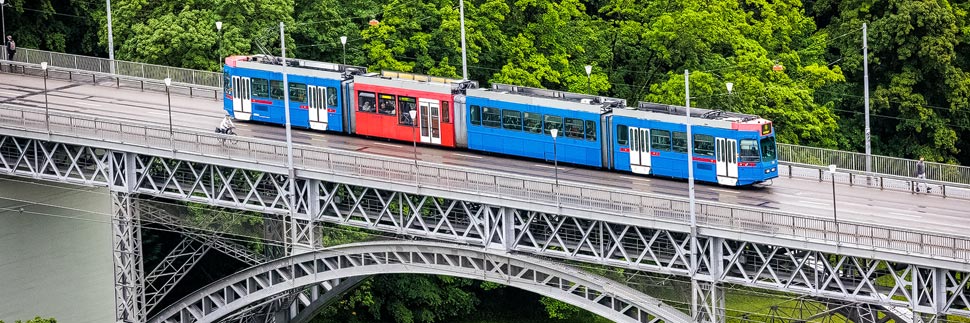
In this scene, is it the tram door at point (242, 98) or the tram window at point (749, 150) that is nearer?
the tram window at point (749, 150)

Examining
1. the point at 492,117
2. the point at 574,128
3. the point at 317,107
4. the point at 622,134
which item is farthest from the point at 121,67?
the point at 622,134

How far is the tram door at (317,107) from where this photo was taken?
368 ft

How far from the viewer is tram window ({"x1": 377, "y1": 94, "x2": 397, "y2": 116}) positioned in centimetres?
11006

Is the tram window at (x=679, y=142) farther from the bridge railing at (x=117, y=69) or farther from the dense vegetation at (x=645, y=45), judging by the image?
the bridge railing at (x=117, y=69)

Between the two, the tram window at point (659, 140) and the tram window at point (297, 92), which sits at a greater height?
the tram window at point (297, 92)

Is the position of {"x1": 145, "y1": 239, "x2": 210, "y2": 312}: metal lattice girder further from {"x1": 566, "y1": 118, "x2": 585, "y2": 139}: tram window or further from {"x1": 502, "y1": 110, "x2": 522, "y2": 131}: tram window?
{"x1": 566, "y1": 118, "x2": 585, "y2": 139}: tram window

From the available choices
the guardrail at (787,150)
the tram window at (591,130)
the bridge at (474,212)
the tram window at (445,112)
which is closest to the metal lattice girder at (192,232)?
the bridge at (474,212)

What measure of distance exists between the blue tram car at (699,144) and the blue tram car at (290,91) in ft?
52.0

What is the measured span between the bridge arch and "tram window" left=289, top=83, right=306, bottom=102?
9297 millimetres

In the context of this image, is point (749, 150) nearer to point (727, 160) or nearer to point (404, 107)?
point (727, 160)

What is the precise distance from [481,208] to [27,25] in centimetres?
4374

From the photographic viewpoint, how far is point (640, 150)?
103 meters

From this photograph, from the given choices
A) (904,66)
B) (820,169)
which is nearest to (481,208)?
(820,169)

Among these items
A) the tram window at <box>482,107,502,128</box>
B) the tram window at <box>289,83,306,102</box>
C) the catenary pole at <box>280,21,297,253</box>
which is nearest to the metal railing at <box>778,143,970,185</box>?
the tram window at <box>482,107,502,128</box>
